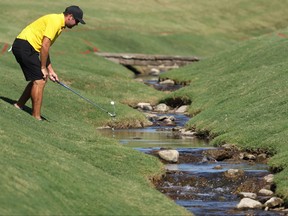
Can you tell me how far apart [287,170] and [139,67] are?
141 feet

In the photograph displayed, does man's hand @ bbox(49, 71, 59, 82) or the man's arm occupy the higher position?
the man's arm

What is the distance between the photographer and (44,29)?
25297mm

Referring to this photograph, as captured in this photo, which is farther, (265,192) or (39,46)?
(39,46)

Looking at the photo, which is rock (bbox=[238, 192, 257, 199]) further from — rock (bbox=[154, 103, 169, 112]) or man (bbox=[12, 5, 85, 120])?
rock (bbox=[154, 103, 169, 112])

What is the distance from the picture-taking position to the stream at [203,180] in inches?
769

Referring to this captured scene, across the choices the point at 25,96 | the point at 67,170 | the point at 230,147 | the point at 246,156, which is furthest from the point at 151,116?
the point at 67,170

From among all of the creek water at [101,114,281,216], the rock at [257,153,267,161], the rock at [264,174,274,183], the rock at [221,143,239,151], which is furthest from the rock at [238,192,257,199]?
the rock at [221,143,239,151]

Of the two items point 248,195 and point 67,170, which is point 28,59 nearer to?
point 67,170

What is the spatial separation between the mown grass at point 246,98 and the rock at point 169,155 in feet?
7.28

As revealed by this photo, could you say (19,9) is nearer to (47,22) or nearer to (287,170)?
(47,22)

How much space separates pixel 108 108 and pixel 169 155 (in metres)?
10.6

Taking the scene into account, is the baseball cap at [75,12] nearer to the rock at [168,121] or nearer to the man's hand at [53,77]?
the man's hand at [53,77]

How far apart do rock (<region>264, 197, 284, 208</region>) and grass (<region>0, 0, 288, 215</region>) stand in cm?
58

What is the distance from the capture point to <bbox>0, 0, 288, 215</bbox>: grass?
677 inches
